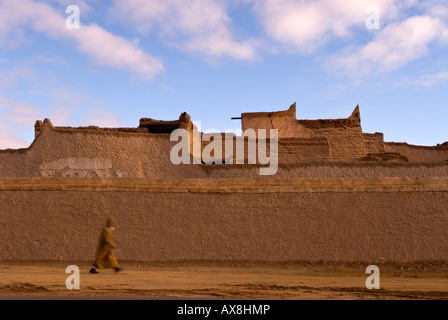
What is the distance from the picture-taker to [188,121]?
1764 centimetres

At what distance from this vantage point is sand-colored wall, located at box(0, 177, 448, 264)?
10.2 metres

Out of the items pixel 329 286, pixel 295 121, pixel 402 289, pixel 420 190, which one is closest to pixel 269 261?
pixel 329 286

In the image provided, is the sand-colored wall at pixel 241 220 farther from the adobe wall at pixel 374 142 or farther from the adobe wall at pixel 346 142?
the adobe wall at pixel 374 142

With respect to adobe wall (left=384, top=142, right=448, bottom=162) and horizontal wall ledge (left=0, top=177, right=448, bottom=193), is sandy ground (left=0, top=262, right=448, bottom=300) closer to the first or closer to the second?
horizontal wall ledge (left=0, top=177, right=448, bottom=193)

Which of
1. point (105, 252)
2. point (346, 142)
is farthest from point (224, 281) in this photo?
point (346, 142)

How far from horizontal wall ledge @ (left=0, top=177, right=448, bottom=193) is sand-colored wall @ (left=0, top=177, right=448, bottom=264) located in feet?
0.08

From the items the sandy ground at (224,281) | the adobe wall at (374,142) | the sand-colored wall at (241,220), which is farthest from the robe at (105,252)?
the adobe wall at (374,142)

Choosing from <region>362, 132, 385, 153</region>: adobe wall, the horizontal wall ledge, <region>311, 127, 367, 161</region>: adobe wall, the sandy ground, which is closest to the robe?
the sandy ground

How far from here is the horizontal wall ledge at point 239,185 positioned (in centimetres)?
1035

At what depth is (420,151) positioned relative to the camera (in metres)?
26.2

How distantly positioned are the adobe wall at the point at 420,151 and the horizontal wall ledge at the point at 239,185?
53.3ft

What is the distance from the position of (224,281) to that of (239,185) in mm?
2739

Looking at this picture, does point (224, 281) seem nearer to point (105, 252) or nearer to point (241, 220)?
point (241, 220)
